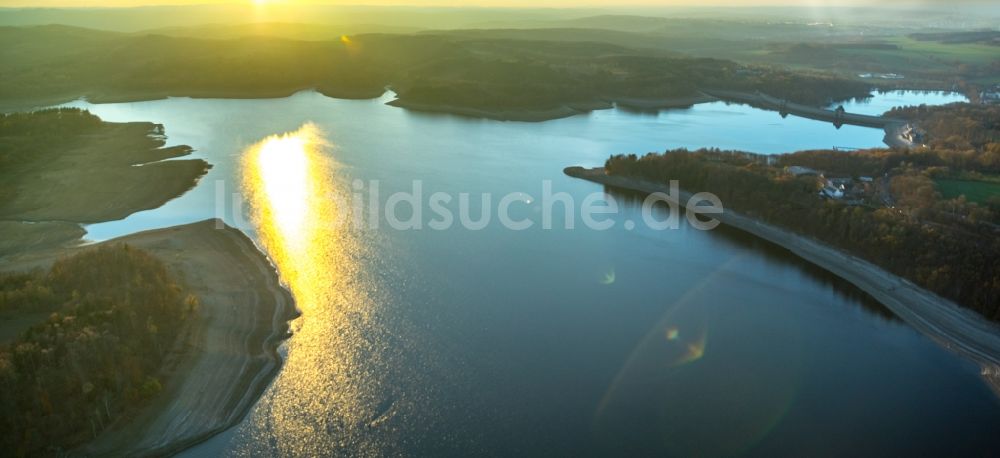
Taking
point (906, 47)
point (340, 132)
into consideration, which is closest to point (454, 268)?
point (340, 132)

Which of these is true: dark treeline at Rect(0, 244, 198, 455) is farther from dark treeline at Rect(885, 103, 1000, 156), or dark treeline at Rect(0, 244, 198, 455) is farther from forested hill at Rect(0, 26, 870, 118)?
forested hill at Rect(0, 26, 870, 118)

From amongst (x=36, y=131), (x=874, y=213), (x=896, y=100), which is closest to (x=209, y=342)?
(x=874, y=213)

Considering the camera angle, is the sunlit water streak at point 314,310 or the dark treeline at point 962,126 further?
the dark treeline at point 962,126

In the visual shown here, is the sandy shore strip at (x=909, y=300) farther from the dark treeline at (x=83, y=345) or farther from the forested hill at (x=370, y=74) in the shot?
the forested hill at (x=370, y=74)

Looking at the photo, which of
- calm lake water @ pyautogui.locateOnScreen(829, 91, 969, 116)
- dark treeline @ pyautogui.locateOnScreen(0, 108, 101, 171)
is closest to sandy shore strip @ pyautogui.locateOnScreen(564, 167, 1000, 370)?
dark treeline @ pyautogui.locateOnScreen(0, 108, 101, 171)

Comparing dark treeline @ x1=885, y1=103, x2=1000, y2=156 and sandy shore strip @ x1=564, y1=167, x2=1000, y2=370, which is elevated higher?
dark treeline @ x1=885, y1=103, x2=1000, y2=156

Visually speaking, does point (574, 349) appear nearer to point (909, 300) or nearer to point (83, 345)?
point (909, 300)

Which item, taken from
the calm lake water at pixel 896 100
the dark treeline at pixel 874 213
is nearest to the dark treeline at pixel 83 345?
the dark treeline at pixel 874 213
